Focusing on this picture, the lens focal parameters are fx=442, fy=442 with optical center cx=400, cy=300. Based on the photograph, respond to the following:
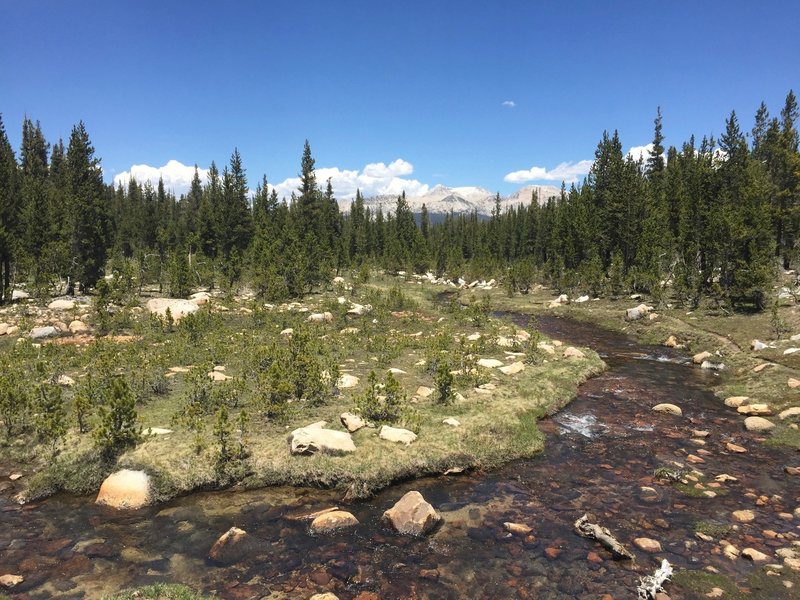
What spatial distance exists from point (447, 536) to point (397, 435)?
159 inches

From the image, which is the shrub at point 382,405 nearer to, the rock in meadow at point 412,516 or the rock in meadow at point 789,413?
the rock in meadow at point 412,516

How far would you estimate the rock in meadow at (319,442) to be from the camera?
1287 cm

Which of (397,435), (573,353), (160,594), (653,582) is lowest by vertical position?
(653,582)

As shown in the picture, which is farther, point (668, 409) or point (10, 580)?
point (668, 409)

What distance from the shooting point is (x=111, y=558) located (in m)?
9.04

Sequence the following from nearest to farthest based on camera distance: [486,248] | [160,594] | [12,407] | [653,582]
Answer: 1. [160,594]
2. [653,582]
3. [12,407]
4. [486,248]

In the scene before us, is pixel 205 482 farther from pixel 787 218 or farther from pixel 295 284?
pixel 787 218

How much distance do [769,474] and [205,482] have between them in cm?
1604

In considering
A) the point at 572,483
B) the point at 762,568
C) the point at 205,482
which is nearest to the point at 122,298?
the point at 205,482

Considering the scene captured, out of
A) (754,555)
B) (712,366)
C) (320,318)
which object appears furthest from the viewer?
(320,318)

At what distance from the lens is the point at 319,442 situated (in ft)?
42.7

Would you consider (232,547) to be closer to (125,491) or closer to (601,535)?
(125,491)

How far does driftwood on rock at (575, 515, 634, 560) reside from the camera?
9.41 metres

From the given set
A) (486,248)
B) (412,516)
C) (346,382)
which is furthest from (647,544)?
(486,248)
